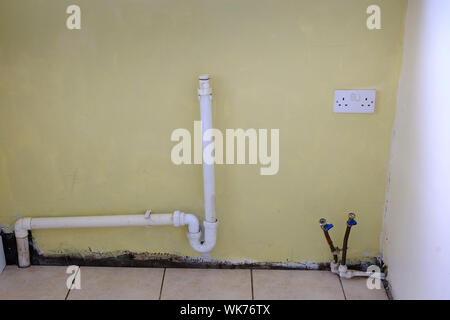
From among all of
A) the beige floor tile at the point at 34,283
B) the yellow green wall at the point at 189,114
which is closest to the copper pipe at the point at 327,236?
the yellow green wall at the point at 189,114

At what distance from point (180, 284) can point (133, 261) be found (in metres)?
0.25

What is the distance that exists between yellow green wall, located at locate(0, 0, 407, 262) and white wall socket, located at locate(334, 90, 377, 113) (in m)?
0.03

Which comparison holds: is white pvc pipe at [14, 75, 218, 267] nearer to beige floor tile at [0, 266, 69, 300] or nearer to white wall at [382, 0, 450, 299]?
beige floor tile at [0, 266, 69, 300]

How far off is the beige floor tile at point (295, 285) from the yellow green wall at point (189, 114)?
68 millimetres

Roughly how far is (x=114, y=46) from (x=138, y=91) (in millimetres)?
180

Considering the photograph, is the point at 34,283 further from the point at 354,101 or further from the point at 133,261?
the point at 354,101

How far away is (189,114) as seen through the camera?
1.66 metres

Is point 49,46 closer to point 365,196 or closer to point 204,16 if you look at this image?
point 204,16

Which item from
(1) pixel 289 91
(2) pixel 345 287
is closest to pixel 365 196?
(2) pixel 345 287

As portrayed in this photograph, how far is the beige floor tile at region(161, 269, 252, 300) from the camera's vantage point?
1.77 metres

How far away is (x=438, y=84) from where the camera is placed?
1.30 meters

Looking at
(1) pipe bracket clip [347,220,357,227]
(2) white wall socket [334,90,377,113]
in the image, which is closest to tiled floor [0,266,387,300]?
(1) pipe bracket clip [347,220,357,227]

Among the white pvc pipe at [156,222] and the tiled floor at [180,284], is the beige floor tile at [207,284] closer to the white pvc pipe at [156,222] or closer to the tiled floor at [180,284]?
the tiled floor at [180,284]

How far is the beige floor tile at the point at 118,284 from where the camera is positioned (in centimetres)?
178
